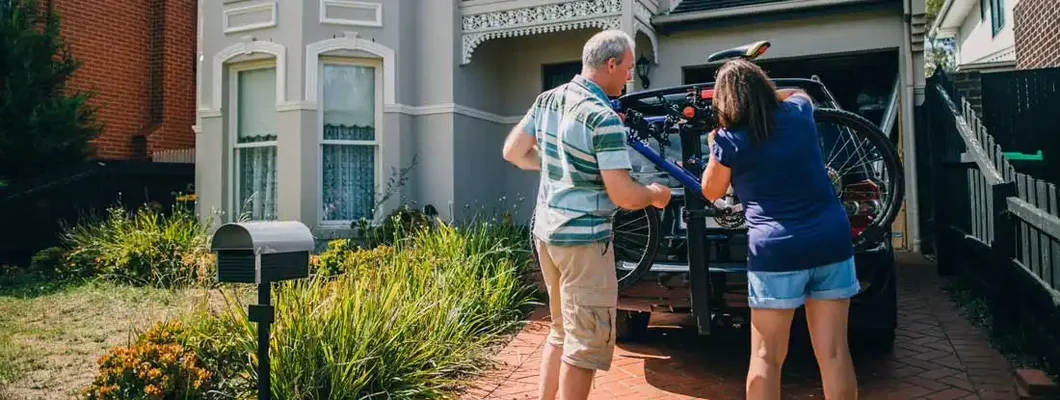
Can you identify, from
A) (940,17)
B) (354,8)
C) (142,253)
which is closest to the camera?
(142,253)

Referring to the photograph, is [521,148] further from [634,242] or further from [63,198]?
[63,198]

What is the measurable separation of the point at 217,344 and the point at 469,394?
1.40 m

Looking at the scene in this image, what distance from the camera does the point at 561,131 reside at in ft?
9.83

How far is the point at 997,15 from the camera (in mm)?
16547

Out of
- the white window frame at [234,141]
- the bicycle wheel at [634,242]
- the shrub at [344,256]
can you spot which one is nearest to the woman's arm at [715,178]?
the bicycle wheel at [634,242]

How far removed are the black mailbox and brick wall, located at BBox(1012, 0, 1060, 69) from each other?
8694 mm

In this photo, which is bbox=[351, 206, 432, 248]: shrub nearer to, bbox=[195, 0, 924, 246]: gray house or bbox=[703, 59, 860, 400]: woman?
bbox=[195, 0, 924, 246]: gray house

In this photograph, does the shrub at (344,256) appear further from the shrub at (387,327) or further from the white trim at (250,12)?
the white trim at (250,12)

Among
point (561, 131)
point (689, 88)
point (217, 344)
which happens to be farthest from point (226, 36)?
point (561, 131)

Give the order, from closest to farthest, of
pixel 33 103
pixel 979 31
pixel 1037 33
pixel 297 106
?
pixel 1037 33, pixel 297 106, pixel 33 103, pixel 979 31

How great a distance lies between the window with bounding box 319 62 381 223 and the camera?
9.84 metres

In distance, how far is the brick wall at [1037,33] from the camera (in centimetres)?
839

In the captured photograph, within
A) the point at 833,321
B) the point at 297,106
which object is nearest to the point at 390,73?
the point at 297,106

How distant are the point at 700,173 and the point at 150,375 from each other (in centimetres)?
294
